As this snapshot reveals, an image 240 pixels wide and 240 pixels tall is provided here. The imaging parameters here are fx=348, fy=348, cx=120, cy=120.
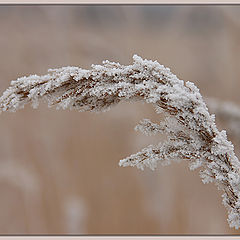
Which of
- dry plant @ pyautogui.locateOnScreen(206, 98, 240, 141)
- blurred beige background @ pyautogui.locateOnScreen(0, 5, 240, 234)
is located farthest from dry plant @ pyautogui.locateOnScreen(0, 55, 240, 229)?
blurred beige background @ pyautogui.locateOnScreen(0, 5, 240, 234)

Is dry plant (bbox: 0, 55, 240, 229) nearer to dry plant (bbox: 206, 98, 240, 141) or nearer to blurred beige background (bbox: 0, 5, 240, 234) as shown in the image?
dry plant (bbox: 206, 98, 240, 141)

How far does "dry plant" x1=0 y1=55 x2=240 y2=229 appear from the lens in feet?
1.85

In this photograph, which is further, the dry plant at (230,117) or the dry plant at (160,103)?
the dry plant at (230,117)

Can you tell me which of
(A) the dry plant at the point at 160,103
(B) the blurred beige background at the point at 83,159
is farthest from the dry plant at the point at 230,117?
(B) the blurred beige background at the point at 83,159

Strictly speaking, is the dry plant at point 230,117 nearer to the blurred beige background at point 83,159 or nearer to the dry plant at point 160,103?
the dry plant at point 160,103

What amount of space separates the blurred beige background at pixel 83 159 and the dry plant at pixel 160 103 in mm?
1318

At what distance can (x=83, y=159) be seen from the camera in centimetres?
227

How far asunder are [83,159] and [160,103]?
1.74 m

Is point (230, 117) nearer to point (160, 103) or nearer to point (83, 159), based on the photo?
point (160, 103)

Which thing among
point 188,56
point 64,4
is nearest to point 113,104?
point 64,4

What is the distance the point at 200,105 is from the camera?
57cm

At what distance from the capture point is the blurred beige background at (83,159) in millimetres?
2018

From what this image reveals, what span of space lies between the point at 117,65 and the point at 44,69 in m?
1.76

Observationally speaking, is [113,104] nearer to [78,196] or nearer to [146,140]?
[146,140]
